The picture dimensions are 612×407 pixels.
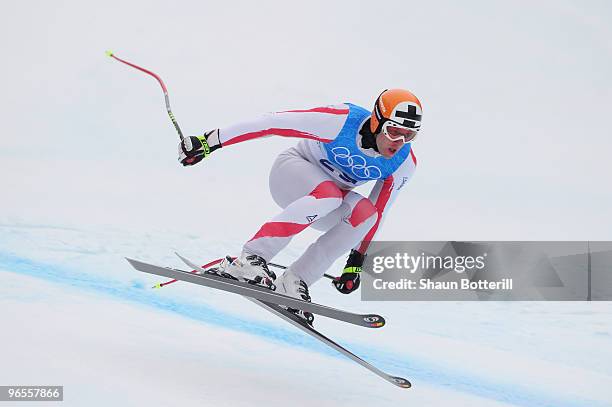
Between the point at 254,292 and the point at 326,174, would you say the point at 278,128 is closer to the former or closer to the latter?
the point at 326,174

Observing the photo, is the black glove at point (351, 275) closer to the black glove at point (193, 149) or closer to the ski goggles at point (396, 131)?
the ski goggles at point (396, 131)

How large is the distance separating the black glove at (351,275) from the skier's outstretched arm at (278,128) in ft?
2.68

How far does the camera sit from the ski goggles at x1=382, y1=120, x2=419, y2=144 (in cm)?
393

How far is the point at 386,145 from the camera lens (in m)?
4.03

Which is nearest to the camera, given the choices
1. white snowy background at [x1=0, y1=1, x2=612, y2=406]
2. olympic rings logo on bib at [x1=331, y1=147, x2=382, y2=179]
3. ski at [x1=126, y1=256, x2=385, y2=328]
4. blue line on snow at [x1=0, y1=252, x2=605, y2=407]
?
ski at [x1=126, y1=256, x2=385, y2=328]

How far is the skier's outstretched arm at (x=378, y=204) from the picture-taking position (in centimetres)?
437

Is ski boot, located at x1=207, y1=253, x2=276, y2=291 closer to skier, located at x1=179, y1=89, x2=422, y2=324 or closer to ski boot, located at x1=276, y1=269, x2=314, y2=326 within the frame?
skier, located at x1=179, y1=89, x2=422, y2=324

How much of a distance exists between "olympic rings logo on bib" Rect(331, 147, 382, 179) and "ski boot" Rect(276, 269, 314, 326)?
68 cm

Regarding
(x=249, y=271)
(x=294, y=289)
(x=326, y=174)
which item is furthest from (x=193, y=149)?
(x=294, y=289)

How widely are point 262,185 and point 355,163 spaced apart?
12.6ft

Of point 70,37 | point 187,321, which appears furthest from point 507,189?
point 70,37

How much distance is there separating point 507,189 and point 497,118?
1.40 metres

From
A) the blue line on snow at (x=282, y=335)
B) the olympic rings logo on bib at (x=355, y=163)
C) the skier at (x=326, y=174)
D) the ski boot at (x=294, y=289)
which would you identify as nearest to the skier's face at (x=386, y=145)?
the skier at (x=326, y=174)

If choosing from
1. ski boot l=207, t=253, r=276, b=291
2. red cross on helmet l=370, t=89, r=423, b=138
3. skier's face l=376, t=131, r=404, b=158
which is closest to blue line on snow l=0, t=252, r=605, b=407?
ski boot l=207, t=253, r=276, b=291
